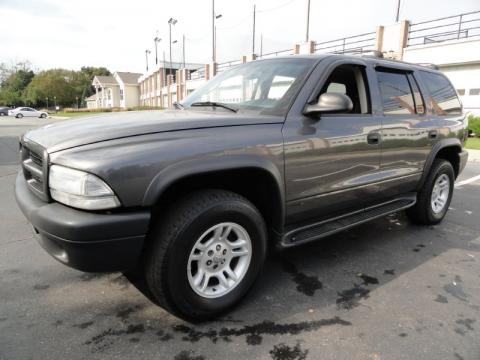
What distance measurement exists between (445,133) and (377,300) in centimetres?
248

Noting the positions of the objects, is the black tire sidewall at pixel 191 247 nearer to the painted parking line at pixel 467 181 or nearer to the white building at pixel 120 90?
the painted parking line at pixel 467 181

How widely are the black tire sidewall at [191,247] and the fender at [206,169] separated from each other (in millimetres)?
246

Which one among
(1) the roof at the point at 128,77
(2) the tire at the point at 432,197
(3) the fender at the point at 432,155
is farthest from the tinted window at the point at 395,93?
(1) the roof at the point at 128,77

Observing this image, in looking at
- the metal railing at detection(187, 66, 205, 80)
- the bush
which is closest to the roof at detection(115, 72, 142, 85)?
the metal railing at detection(187, 66, 205, 80)

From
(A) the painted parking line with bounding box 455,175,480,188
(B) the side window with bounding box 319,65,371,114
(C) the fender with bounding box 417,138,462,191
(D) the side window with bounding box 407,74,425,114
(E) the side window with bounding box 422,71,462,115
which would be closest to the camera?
(B) the side window with bounding box 319,65,371,114

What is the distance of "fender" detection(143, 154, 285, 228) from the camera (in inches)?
83.7

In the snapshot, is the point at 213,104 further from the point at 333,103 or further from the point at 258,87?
the point at 333,103

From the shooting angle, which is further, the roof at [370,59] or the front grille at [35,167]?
the roof at [370,59]

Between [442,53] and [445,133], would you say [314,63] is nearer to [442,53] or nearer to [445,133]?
[445,133]

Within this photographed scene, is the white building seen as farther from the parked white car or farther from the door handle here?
the door handle

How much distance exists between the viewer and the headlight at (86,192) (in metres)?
2.04

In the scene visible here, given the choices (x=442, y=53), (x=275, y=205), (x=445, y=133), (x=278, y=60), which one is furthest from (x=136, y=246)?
(x=442, y=53)

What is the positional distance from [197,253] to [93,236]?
711 millimetres

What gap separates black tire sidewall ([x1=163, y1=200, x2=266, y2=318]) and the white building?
78023 millimetres
